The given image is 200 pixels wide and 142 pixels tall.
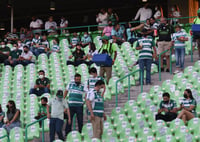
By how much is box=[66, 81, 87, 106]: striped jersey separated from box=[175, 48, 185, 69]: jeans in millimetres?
3792

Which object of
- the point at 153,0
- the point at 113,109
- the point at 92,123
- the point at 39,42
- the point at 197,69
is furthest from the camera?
the point at 153,0

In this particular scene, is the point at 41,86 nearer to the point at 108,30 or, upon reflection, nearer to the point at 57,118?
the point at 57,118

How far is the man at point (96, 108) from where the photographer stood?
17.3 m

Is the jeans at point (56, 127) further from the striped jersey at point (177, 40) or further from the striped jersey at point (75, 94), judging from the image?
the striped jersey at point (177, 40)

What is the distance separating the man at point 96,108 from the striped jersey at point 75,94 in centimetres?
63

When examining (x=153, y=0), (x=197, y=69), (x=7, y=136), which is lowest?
(x=7, y=136)

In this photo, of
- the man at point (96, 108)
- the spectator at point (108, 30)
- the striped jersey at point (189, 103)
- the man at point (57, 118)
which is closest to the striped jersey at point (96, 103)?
the man at point (96, 108)

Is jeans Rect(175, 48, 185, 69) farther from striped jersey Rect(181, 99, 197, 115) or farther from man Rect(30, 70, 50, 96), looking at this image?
man Rect(30, 70, 50, 96)

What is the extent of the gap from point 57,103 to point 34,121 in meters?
1.48

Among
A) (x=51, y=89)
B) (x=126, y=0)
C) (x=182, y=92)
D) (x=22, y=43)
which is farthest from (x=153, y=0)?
(x=182, y=92)

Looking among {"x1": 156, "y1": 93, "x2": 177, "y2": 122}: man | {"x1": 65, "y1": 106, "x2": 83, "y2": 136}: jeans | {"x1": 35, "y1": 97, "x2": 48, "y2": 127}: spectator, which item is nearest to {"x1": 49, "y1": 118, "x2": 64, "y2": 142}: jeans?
{"x1": 65, "y1": 106, "x2": 83, "y2": 136}: jeans

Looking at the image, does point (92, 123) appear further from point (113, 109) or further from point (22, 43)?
point (22, 43)

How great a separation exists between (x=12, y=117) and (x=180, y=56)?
5219mm

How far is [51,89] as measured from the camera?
21562 millimetres
